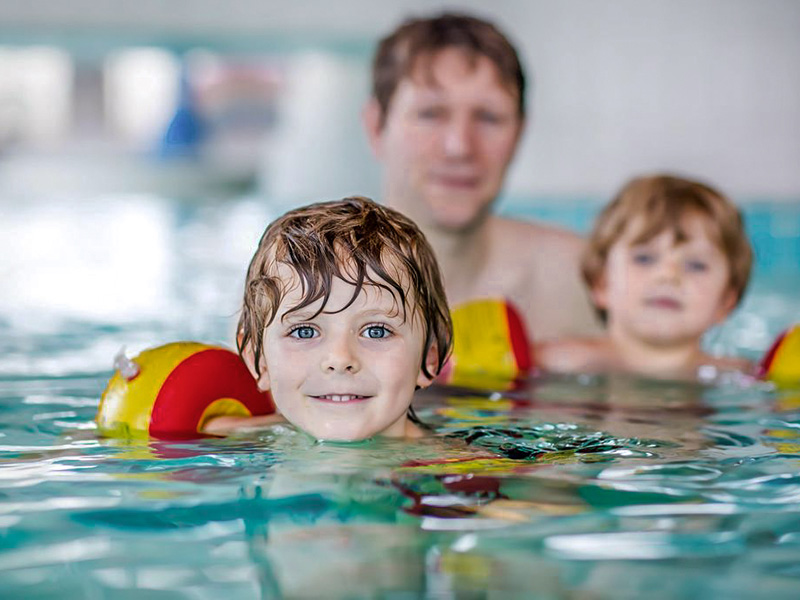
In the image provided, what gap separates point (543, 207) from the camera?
27.4 feet

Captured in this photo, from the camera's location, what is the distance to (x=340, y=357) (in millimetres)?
1862

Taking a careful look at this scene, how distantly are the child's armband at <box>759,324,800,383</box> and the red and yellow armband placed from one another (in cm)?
68

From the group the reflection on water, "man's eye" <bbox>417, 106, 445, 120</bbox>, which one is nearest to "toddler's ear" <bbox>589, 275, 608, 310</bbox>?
"man's eye" <bbox>417, 106, 445, 120</bbox>

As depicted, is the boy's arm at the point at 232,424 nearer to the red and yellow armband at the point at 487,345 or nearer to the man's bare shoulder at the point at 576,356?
the red and yellow armband at the point at 487,345

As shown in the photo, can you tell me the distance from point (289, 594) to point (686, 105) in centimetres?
785

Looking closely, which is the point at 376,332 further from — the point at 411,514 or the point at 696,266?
the point at 696,266

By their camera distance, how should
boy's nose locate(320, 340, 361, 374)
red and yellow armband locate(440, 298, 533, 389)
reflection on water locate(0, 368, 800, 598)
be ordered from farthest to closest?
red and yellow armband locate(440, 298, 533, 389) → boy's nose locate(320, 340, 361, 374) → reflection on water locate(0, 368, 800, 598)

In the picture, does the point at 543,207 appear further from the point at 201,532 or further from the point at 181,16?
the point at 201,532

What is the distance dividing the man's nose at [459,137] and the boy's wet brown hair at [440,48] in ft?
0.58

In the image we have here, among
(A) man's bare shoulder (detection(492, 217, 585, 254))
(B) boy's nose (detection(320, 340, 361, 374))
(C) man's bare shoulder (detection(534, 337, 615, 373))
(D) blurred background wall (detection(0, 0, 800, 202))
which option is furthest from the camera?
(D) blurred background wall (detection(0, 0, 800, 202))

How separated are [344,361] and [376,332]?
0.10 metres

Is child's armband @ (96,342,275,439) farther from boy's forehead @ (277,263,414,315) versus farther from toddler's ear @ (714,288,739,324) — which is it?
toddler's ear @ (714,288,739,324)

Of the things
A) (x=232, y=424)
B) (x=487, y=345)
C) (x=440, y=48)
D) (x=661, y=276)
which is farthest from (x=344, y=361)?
(x=440, y=48)

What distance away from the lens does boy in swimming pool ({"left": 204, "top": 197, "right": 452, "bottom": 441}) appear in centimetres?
190
